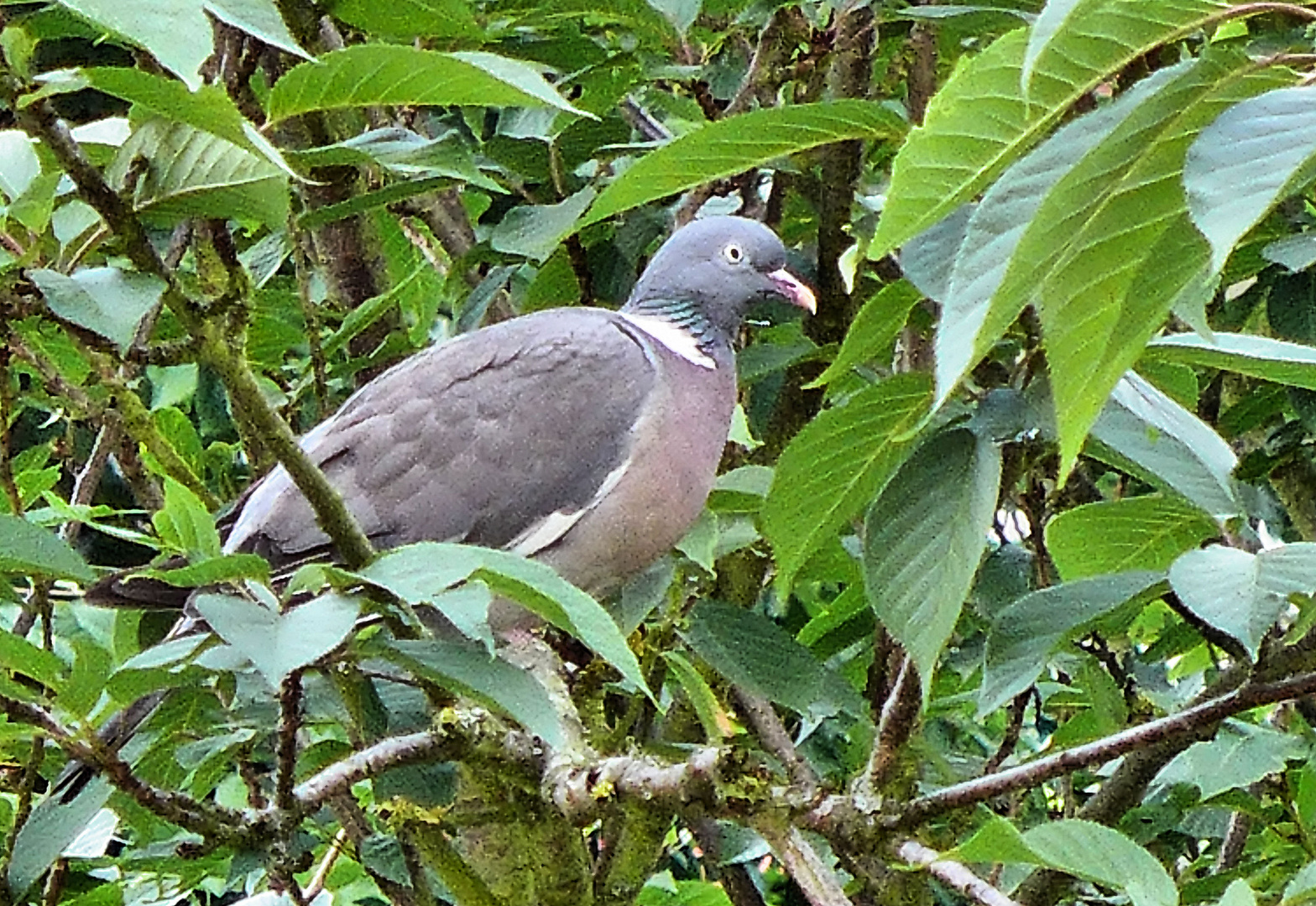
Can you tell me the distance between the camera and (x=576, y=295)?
2070 millimetres

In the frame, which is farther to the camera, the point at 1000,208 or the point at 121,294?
the point at 121,294

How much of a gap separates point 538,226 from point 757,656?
46 cm

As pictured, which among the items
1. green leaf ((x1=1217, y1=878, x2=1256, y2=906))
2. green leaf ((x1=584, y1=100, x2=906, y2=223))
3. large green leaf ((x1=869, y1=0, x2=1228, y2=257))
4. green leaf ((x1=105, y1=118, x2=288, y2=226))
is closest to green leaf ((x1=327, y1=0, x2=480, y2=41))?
green leaf ((x1=584, y1=100, x2=906, y2=223))

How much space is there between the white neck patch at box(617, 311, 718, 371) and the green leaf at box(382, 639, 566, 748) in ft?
3.35

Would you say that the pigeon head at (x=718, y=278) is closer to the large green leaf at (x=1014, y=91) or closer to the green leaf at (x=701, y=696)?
the green leaf at (x=701, y=696)

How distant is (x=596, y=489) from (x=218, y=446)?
0.51m

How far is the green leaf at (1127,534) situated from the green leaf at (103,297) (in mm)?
777

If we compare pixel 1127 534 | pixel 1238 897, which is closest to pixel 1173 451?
pixel 1127 534

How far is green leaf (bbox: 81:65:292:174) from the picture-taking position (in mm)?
766

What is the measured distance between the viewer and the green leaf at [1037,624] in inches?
46.8

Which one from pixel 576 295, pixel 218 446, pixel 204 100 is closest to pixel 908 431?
pixel 204 100

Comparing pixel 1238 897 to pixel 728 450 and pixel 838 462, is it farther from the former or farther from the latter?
pixel 728 450

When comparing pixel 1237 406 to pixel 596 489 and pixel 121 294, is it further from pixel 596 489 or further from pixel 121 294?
pixel 121 294

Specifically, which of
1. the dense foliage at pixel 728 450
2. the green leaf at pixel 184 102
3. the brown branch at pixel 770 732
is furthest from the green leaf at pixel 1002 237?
the brown branch at pixel 770 732
